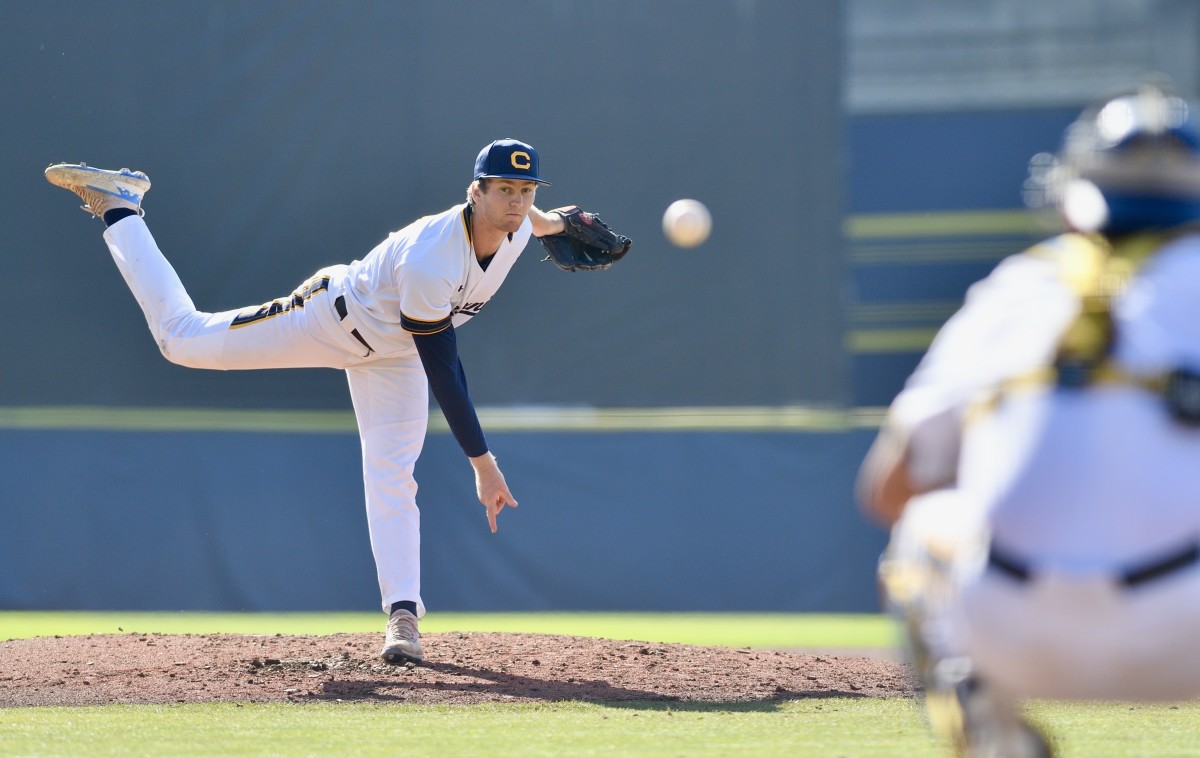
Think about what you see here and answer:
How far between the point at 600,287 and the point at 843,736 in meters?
4.73

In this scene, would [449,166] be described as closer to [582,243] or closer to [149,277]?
[582,243]

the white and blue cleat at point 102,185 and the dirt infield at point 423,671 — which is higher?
the white and blue cleat at point 102,185

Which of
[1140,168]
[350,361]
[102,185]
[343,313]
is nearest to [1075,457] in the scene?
[1140,168]

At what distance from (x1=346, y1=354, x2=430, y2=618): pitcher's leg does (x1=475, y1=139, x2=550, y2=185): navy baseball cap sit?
819 mm

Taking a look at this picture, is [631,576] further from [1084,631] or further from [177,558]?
[1084,631]

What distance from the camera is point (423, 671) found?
14.1 ft

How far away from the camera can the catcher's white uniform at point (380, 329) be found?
4254mm

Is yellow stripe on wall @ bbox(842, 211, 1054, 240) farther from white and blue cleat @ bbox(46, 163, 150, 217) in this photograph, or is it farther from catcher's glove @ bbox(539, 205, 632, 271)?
white and blue cleat @ bbox(46, 163, 150, 217)

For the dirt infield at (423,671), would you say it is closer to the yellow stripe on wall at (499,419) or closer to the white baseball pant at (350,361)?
the white baseball pant at (350,361)

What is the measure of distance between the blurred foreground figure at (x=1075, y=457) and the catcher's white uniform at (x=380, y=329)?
2740 mm

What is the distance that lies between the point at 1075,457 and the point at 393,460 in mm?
3388

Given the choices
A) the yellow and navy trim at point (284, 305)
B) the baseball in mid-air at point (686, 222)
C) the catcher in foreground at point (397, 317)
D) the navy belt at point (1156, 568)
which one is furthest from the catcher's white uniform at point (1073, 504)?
the baseball in mid-air at point (686, 222)

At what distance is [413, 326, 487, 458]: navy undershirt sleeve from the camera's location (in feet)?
13.6

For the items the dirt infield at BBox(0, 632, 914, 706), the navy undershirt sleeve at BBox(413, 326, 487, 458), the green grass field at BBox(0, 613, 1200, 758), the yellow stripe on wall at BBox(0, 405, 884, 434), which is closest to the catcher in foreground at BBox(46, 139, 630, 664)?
the navy undershirt sleeve at BBox(413, 326, 487, 458)
